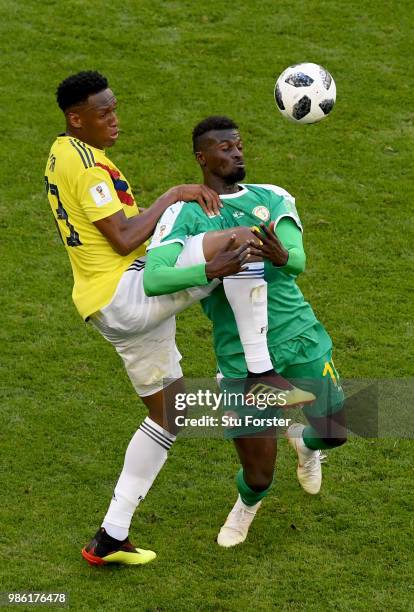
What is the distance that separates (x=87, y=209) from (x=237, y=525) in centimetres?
220

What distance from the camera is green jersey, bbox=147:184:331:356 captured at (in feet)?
23.1

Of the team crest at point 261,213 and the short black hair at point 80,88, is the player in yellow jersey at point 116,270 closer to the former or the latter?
the short black hair at point 80,88

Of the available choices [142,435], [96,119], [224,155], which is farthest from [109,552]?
[96,119]

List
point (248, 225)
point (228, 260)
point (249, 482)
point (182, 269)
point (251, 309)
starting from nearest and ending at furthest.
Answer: point (228, 260) < point (182, 269) < point (251, 309) < point (248, 225) < point (249, 482)

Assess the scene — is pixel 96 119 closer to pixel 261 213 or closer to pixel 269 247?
pixel 261 213

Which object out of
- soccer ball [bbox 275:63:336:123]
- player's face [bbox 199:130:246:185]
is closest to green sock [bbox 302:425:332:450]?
player's face [bbox 199:130:246:185]

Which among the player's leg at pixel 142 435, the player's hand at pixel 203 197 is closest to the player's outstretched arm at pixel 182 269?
the player's hand at pixel 203 197

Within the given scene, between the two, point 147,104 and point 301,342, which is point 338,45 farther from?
point 301,342

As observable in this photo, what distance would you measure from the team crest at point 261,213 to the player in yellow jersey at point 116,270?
0.78ft

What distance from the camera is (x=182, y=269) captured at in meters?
6.69

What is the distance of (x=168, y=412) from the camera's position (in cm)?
735

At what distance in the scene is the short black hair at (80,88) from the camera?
7.30m

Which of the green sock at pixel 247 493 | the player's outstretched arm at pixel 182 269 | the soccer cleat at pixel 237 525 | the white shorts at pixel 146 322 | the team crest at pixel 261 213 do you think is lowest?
the soccer cleat at pixel 237 525

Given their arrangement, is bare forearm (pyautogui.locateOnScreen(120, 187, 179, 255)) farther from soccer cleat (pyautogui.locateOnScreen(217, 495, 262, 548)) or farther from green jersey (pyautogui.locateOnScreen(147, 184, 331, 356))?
soccer cleat (pyautogui.locateOnScreen(217, 495, 262, 548))
